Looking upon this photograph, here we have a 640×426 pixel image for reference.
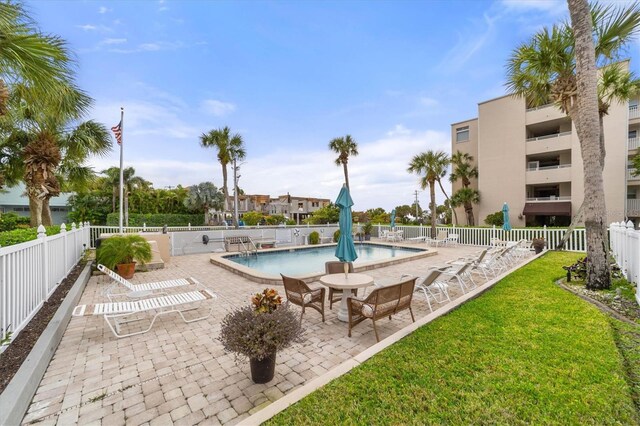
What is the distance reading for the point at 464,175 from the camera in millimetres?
27375

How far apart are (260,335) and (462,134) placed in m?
32.4

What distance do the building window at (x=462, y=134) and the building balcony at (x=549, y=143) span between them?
622 cm

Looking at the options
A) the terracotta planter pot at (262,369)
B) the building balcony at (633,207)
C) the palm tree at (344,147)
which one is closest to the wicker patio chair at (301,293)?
the terracotta planter pot at (262,369)

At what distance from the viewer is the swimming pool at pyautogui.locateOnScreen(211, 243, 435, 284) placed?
336 inches

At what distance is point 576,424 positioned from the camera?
2.25 metres

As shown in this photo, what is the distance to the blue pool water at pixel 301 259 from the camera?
36.4 ft

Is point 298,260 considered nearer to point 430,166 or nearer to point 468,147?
point 430,166

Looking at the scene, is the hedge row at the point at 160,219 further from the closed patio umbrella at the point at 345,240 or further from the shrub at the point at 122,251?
the closed patio umbrella at the point at 345,240

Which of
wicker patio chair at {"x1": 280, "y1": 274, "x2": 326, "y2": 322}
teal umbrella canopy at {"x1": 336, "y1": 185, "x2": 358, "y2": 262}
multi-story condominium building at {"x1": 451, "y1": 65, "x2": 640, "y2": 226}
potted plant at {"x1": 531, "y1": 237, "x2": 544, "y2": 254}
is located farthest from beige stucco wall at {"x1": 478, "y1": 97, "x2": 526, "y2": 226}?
wicker patio chair at {"x1": 280, "y1": 274, "x2": 326, "y2": 322}

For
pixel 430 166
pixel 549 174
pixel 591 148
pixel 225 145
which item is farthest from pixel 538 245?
pixel 225 145

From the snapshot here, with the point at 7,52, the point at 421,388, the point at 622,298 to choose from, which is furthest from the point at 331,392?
the point at 622,298

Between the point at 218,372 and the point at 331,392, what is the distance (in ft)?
4.85

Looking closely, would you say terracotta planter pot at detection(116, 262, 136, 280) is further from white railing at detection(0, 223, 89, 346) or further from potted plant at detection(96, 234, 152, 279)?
white railing at detection(0, 223, 89, 346)

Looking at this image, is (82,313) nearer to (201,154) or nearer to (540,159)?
(201,154)
